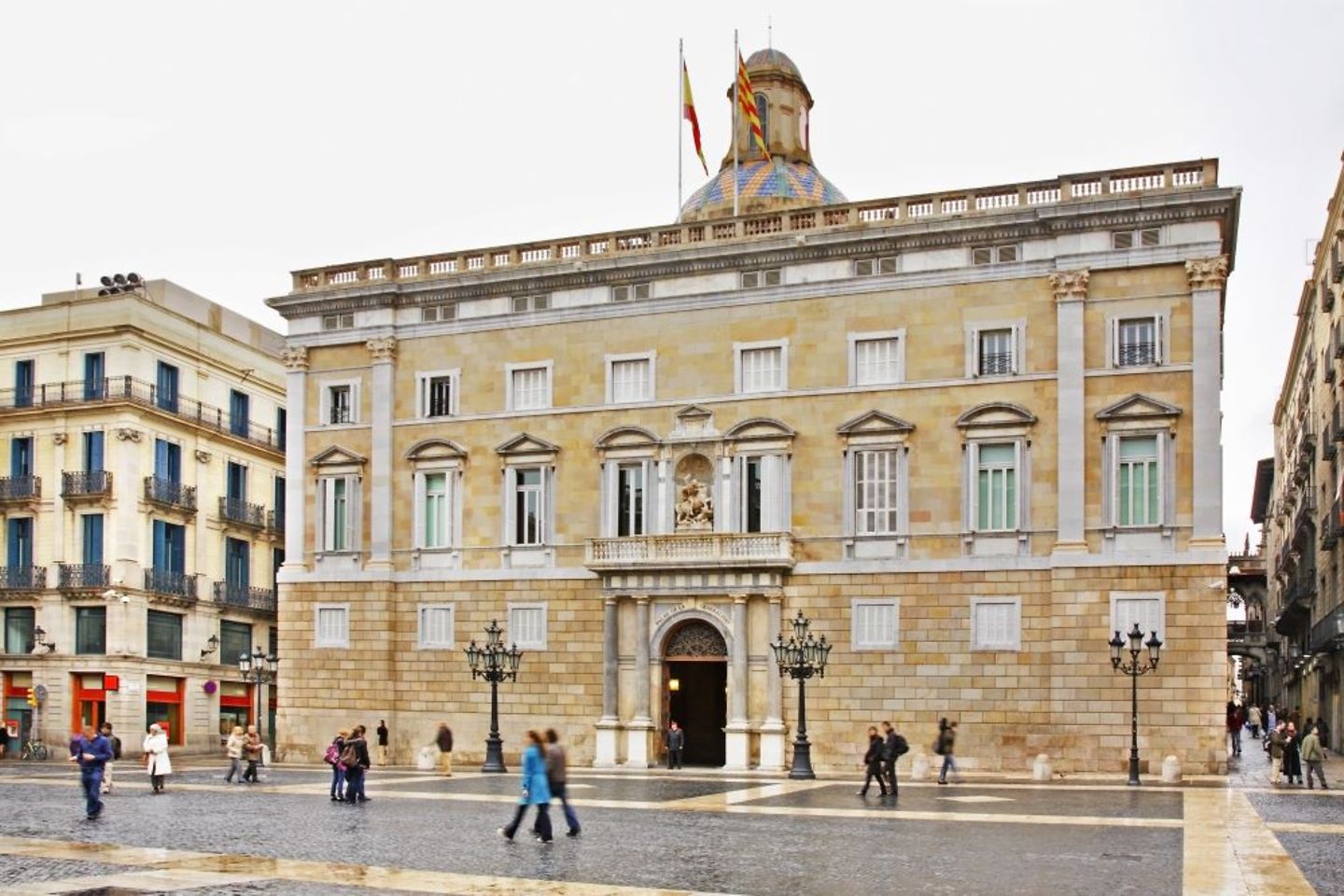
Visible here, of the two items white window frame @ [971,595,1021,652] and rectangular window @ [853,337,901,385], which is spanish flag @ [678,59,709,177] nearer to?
rectangular window @ [853,337,901,385]

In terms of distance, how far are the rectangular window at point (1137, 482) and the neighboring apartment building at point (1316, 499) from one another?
1165 cm

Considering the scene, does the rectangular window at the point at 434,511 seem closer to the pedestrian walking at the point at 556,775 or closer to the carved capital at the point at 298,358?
the carved capital at the point at 298,358

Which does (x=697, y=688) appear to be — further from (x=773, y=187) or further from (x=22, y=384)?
(x=22, y=384)

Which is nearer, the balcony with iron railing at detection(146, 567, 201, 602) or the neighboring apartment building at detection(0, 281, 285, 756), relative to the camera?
the neighboring apartment building at detection(0, 281, 285, 756)

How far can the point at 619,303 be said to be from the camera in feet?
155

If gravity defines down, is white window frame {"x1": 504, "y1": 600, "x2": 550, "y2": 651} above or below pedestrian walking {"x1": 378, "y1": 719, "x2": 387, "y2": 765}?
above

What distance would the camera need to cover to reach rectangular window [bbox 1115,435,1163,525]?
134 ft

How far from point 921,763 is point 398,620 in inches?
668

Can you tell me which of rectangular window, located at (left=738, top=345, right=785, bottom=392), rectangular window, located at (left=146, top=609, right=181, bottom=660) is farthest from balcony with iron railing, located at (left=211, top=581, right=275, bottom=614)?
rectangular window, located at (left=738, top=345, right=785, bottom=392)

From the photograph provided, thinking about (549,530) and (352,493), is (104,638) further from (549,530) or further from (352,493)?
(549,530)

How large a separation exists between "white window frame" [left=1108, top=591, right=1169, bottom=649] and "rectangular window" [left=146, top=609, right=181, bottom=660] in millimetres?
34331

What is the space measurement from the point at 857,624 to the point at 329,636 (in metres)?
16.6

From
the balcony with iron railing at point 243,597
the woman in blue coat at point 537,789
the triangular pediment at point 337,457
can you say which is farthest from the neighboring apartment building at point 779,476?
the woman in blue coat at point 537,789

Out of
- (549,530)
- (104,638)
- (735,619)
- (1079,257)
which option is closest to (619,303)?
(549,530)
